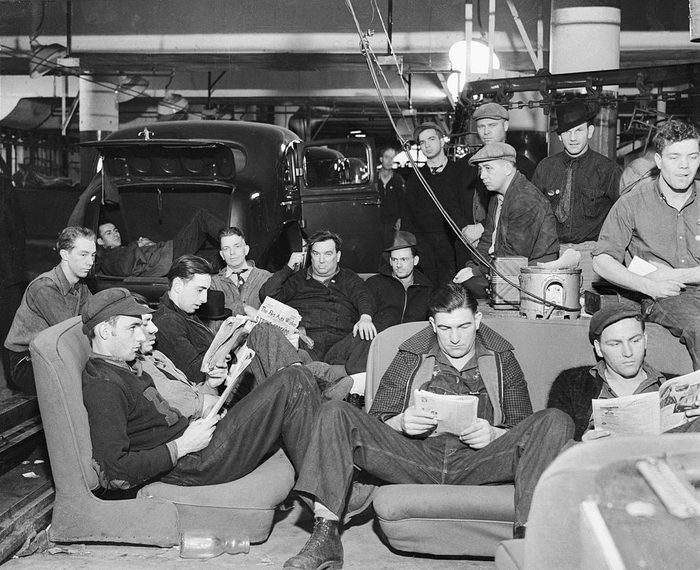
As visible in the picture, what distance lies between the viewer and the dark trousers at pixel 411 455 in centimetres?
418

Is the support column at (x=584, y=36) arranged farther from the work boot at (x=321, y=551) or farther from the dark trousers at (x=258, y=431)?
the work boot at (x=321, y=551)

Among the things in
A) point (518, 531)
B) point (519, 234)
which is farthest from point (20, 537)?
point (519, 234)

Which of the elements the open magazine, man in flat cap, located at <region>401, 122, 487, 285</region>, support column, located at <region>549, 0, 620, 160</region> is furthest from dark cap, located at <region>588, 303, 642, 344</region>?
support column, located at <region>549, 0, 620, 160</region>

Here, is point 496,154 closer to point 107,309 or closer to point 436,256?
point 436,256

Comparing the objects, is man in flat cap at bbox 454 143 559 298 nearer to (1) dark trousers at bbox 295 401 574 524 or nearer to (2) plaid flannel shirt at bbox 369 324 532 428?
(2) plaid flannel shirt at bbox 369 324 532 428

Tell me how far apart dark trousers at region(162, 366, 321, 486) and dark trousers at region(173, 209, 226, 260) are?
11.8 ft

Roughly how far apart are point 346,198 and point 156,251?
9.77ft

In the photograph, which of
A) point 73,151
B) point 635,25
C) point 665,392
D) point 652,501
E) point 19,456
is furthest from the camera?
point 73,151

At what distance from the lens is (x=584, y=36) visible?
9555mm

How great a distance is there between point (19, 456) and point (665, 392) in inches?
139

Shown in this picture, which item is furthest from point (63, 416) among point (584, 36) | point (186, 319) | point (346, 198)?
point (584, 36)

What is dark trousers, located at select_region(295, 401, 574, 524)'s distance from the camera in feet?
13.7

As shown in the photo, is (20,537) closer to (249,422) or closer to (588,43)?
(249,422)

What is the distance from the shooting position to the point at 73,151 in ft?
84.4
